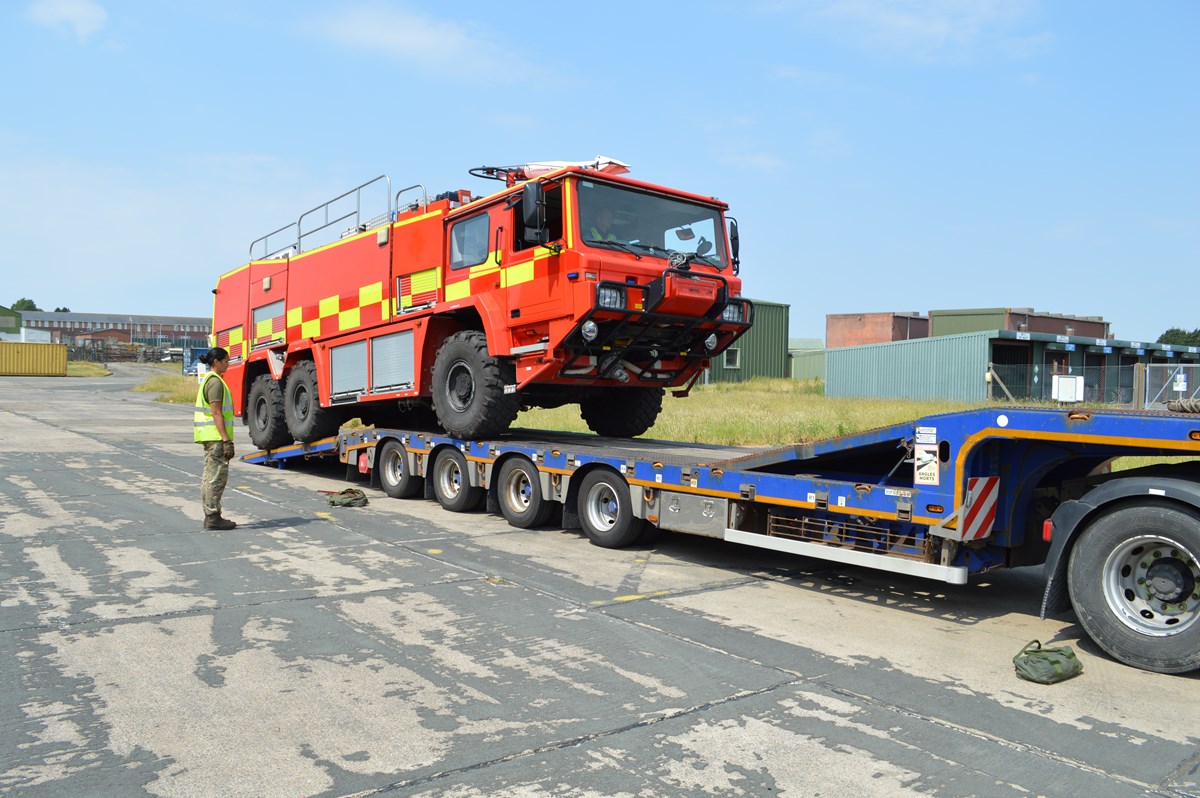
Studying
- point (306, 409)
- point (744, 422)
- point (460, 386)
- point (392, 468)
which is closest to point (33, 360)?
point (306, 409)

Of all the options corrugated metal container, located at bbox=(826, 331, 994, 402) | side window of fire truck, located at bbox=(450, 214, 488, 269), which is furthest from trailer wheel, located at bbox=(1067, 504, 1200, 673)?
corrugated metal container, located at bbox=(826, 331, 994, 402)

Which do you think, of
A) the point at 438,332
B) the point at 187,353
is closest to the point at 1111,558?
the point at 438,332

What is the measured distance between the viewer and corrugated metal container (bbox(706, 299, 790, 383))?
1657 inches

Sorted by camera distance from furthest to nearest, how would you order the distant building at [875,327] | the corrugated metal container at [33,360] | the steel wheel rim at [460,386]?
1. the corrugated metal container at [33,360]
2. the distant building at [875,327]
3. the steel wheel rim at [460,386]

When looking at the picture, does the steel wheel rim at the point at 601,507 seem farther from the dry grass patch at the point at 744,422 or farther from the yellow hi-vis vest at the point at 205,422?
the dry grass patch at the point at 744,422

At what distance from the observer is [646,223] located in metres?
8.96

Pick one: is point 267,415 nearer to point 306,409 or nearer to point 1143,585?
point 306,409

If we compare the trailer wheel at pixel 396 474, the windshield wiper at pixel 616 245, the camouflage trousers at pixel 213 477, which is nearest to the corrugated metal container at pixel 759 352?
the trailer wheel at pixel 396 474

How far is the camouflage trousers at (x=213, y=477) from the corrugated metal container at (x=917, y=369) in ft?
89.6

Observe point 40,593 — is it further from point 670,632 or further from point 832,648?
point 832,648

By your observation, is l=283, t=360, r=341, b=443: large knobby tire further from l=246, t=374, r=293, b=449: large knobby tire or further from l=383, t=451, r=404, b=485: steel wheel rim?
l=383, t=451, r=404, b=485: steel wheel rim

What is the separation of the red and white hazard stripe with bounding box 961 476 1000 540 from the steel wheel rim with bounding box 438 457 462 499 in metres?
5.82

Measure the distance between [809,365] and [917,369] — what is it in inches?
575

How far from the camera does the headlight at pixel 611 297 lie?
8125 millimetres
